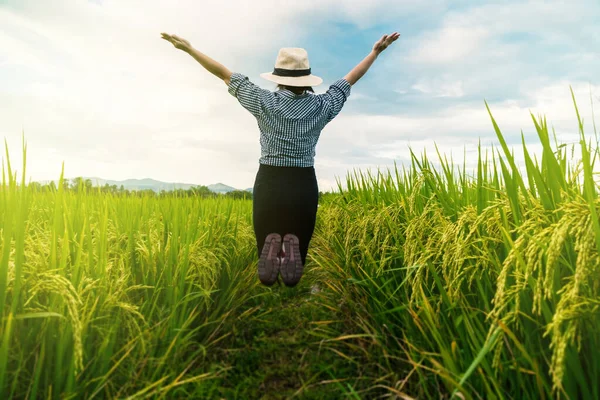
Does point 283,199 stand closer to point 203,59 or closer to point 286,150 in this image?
point 286,150

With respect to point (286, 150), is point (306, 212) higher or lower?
lower

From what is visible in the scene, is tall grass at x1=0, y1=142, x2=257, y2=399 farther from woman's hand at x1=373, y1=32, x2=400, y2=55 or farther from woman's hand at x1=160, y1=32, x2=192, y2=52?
woman's hand at x1=373, y1=32, x2=400, y2=55

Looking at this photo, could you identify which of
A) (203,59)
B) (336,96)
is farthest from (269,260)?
(203,59)

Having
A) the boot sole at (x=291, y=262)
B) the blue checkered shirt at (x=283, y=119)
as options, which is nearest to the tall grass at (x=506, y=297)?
the boot sole at (x=291, y=262)

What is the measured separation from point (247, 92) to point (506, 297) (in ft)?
9.53

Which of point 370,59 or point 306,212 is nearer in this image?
point 306,212

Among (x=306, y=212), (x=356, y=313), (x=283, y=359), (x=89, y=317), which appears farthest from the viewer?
(x=306, y=212)

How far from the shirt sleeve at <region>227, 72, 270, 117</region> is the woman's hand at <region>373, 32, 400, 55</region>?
5.02 ft

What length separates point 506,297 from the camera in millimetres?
1639

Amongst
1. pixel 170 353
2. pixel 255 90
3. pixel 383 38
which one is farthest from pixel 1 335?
pixel 383 38

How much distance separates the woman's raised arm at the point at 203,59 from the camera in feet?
13.3

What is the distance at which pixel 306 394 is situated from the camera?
239cm

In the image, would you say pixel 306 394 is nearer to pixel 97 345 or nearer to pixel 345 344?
pixel 345 344

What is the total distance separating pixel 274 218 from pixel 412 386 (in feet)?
6.47
